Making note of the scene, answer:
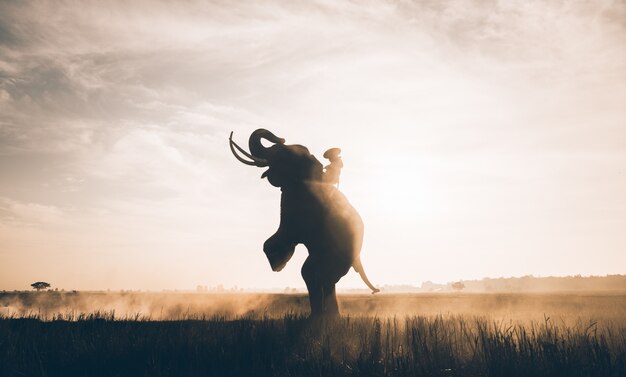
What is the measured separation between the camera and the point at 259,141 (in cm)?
920

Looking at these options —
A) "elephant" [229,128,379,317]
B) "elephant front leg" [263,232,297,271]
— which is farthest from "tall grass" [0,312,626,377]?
"elephant front leg" [263,232,297,271]

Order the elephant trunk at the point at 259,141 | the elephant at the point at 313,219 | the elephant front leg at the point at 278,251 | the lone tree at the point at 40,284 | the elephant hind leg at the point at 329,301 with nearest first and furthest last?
the elephant hind leg at the point at 329,301 → the elephant at the point at 313,219 → the elephant front leg at the point at 278,251 → the elephant trunk at the point at 259,141 → the lone tree at the point at 40,284

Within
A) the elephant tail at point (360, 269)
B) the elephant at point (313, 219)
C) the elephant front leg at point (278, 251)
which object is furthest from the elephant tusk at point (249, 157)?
the elephant tail at point (360, 269)

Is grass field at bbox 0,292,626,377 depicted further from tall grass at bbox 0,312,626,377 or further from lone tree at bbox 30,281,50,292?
lone tree at bbox 30,281,50,292

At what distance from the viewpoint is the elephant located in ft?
25.0

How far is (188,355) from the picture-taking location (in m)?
4.06

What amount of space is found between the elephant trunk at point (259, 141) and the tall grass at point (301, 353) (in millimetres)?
4482

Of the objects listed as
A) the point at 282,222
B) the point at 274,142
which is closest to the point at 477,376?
the point at 282,222

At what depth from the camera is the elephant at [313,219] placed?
763cm

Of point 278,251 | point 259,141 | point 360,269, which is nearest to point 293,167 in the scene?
point 259,141

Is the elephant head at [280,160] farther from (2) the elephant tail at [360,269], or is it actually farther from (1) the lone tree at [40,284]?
(1) the lone tree at [40,284]

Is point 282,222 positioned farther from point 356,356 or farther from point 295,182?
point 356,356

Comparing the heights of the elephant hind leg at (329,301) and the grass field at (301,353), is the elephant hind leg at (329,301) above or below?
above

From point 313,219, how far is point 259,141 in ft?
7.87
